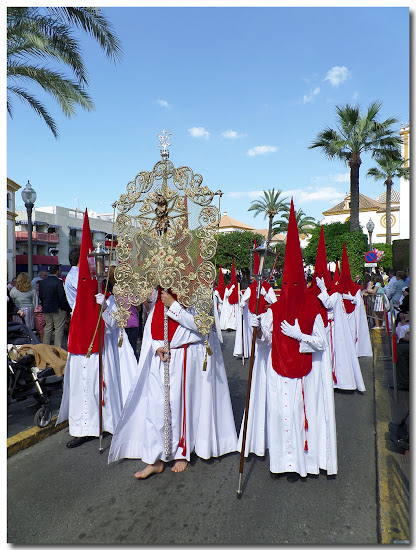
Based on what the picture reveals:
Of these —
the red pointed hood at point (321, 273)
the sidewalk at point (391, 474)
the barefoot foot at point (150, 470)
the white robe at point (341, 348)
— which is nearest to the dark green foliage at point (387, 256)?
the white robe at point (341, 348)

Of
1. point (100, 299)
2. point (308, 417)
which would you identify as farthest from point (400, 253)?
point (100, 299)

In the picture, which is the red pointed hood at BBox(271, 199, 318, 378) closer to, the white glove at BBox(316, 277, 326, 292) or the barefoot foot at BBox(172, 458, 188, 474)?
the barefoot foot at BBox(172, 458, 188, 474)

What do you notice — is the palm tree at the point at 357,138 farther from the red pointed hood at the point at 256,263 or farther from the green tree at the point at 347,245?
the red pointed hood at the point at 256,263

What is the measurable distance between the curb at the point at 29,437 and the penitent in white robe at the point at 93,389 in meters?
0.13

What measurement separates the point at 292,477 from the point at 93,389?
2.43 m

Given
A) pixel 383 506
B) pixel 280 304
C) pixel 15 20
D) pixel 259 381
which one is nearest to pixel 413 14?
pixel 280 304

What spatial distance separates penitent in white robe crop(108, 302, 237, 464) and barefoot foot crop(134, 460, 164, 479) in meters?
0.06

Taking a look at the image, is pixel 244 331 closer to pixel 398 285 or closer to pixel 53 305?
pixel 53 305

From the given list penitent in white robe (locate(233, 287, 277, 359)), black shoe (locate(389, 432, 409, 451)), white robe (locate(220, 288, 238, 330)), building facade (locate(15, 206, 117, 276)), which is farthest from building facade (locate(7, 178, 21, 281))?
black shoe (locate(389, 432, 409, 451))

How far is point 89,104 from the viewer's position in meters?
9.94

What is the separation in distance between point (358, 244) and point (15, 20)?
781 inches

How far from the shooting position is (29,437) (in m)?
4.53

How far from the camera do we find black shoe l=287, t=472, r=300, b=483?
373cm

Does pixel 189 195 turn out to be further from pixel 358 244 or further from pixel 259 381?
pixel 358 244
